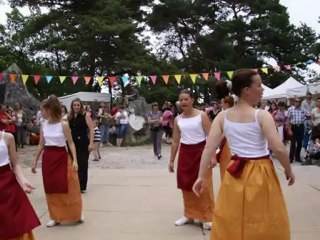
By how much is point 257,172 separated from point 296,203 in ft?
12.3

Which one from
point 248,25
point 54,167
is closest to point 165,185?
point 54,167

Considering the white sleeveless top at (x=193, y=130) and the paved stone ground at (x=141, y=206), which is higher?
the white sleeveless top at (x=193, y=130)

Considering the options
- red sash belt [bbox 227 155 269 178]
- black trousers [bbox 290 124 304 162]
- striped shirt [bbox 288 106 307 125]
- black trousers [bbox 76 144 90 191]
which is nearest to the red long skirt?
red sash belt [bbox 227 155 269 178]

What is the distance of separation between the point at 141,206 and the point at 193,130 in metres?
1.85

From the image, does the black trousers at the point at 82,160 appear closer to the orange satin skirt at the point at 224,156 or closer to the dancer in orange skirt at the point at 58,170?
the dancer in orange skirt at the point at 58,170

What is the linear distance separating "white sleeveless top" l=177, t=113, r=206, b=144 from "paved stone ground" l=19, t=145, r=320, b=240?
1.02 meters

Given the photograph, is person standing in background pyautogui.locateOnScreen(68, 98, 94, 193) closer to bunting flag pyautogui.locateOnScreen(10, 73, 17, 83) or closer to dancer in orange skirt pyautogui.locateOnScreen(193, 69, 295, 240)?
dancer in orange skirt pyautogui.locateOnScreen(193, 69, 295, 240)

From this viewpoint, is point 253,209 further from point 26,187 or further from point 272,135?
point 26,187

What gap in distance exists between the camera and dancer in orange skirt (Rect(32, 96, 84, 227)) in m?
5.62

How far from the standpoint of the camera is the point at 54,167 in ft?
18.7

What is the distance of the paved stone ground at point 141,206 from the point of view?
527cm

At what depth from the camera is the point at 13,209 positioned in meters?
3.55

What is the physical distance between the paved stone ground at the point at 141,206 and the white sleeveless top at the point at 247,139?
190 centimetres

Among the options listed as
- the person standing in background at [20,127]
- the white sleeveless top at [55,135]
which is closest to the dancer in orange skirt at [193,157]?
the white sleeveless top at [55,135]
